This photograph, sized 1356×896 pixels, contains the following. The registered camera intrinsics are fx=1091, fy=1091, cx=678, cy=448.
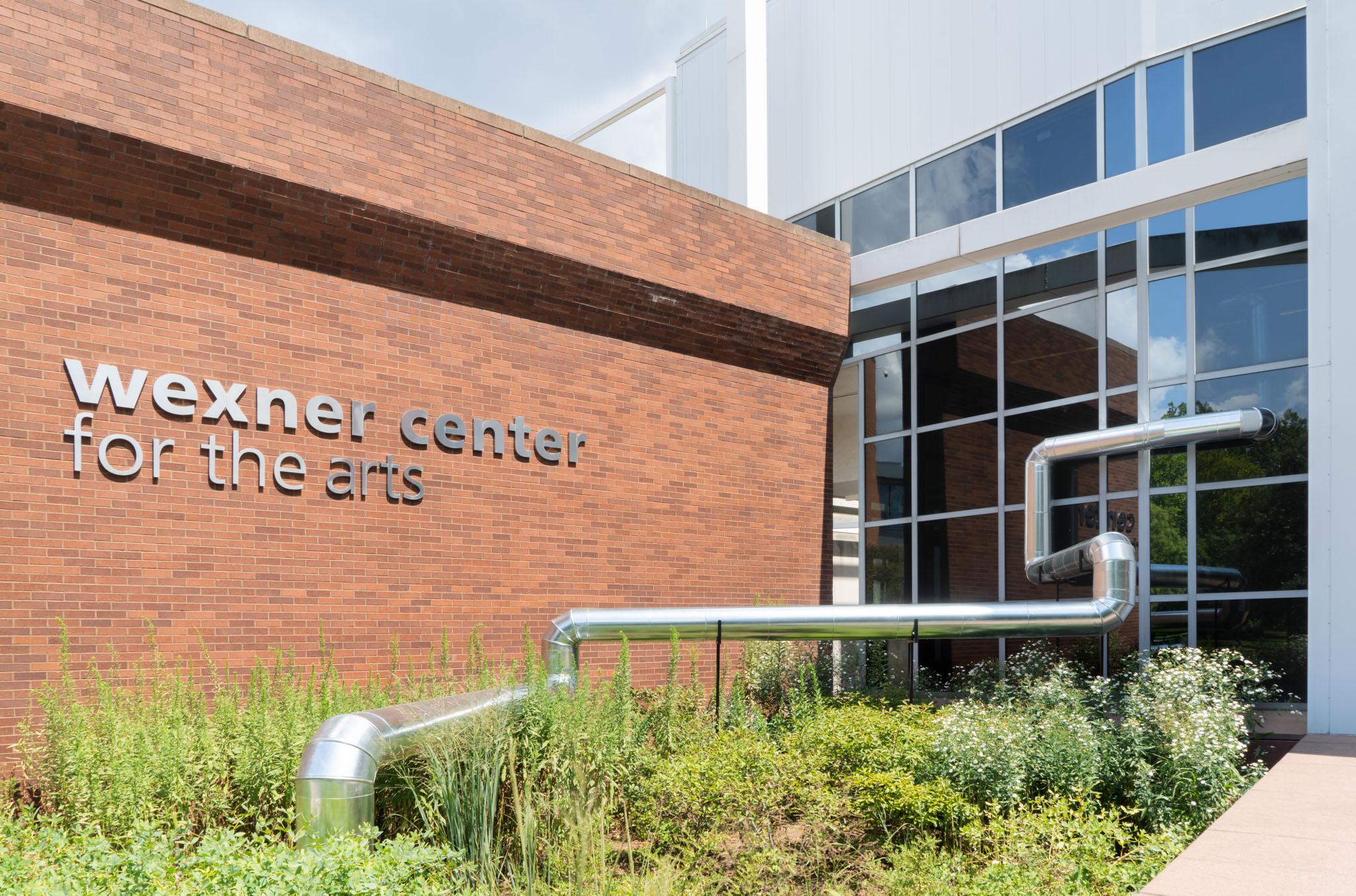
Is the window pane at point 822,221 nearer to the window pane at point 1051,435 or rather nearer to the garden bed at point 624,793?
the window pane at point 1051,435

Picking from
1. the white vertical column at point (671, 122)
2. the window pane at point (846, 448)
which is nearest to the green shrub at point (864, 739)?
the window pane at point (846, 448)

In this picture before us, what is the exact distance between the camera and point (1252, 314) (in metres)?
11.0

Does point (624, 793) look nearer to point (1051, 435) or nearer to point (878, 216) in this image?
point (1051, 435)

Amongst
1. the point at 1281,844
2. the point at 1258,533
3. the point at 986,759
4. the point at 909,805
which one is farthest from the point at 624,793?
the point at 1258,533

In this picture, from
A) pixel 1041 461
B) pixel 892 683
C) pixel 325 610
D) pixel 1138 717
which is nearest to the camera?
pixel 1138 717

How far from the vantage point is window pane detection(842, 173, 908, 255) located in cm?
1490

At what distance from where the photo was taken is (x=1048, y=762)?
26.8ft

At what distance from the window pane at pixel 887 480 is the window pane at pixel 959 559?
496mm

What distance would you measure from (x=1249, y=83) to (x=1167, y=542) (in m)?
4.83

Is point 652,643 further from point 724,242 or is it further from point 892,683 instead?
point 724,242

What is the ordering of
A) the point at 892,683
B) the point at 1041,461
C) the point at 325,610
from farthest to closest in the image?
the point at 892,683, the point at 1041,461, the point at 325,610

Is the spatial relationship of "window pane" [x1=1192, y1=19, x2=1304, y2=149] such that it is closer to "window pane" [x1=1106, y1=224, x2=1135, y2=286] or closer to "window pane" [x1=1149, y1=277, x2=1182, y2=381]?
"window pane" [x1=1106, y1=224, x2=1135, y2=286]

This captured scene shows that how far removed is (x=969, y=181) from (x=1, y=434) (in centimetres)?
1108

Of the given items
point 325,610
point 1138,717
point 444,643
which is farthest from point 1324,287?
point 325,610
